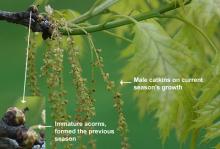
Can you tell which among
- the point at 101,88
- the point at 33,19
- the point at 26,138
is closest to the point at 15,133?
the point at 26,138

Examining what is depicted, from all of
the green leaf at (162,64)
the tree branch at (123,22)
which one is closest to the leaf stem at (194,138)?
the green leaf at (162,64)

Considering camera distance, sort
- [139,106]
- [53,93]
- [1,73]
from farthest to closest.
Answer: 1. [1,73]
2. [139,106]
3. [53,93]

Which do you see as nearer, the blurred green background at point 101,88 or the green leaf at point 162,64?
the green leaf at point 162,64

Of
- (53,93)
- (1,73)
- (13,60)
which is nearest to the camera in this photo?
(53,93)

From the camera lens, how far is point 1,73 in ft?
3.79

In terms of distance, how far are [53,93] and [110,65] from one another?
0.65 meters

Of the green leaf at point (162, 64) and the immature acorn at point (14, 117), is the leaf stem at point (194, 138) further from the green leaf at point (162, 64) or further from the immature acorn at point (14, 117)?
the immature acorn at point (14, 117)

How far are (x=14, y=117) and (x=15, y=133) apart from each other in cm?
2

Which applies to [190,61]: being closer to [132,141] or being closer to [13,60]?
[132,141]

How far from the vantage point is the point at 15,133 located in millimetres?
742

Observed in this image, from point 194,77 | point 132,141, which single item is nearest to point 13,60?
point 132,141

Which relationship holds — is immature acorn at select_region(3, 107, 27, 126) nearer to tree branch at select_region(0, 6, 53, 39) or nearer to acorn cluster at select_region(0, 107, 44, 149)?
acorn cluster at select_region(0, 107, 44, 149)

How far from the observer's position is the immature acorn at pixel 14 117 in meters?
0.74

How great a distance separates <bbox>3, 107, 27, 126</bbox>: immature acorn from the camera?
0.74 m
